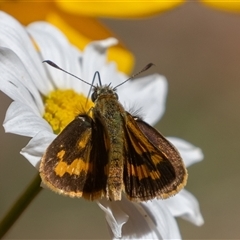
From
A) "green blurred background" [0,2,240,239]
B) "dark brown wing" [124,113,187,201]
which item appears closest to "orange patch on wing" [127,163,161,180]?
"dark brown wing" [124,113,187,201]

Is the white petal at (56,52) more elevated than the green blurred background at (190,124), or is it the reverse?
the white petal at (56,52)

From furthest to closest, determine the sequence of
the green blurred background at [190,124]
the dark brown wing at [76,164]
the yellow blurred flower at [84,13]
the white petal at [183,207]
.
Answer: the green blurred background at [190,124] → the yellow blurred flower at [84,13] → the white petal at [183,207] → the dark brown wing at [76,164]

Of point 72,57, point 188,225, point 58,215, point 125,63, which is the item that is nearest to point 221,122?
point 188,225

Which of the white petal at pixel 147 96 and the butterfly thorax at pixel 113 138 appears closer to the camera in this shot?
the butterfly thorax at pixel 113 138

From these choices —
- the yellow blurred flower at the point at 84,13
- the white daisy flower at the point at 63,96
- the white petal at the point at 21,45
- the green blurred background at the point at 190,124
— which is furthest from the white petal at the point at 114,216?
the green blurred background at the point at 190,124

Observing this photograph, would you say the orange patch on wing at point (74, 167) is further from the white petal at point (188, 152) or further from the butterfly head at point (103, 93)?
the white petal at point (188, 152)

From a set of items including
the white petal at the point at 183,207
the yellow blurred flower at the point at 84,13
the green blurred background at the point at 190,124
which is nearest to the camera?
the white petal at the point at 183,207
